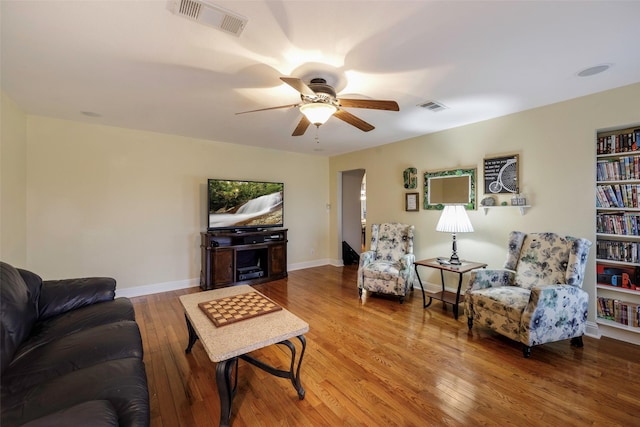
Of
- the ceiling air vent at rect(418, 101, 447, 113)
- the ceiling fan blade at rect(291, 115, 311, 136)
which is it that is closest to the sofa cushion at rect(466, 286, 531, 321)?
the ceiling air vent at rect(418, 101, 447, 113)

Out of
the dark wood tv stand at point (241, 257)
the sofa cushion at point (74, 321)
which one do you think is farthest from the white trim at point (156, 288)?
the sofa cushion at point (74, 321)

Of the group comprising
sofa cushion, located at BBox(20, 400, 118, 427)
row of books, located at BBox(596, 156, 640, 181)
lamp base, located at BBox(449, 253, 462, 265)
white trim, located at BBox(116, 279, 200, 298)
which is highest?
row of books, located at BBox(596, 156, 640, 181)

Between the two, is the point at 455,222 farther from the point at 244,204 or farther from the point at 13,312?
the point at 13,312

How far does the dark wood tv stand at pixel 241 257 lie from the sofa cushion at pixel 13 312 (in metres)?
2.38

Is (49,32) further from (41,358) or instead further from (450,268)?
(450,268)

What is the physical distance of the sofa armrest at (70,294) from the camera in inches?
80.0

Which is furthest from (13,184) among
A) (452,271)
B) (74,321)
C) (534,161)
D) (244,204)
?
(534,161)

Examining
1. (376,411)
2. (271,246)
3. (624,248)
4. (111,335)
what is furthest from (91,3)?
(624,248)

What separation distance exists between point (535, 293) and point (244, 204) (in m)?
4.11

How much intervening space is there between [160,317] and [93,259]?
1.50 meters

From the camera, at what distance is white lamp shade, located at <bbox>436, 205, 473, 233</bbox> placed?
3.36 m

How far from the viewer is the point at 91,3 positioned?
5.02ft

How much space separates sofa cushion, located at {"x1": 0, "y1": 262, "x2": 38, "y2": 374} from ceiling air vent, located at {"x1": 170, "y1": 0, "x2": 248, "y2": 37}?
1.92 m

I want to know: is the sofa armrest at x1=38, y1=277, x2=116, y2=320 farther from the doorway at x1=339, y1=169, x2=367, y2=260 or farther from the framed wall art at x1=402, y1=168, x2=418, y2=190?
the doorway at x1=339, y1=169, x2=367, y2=260
